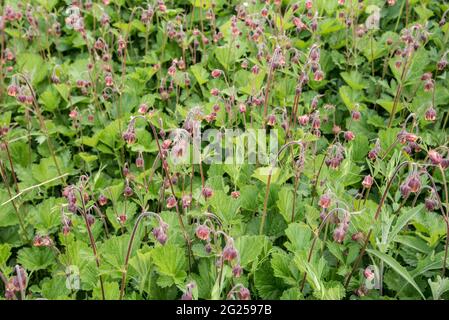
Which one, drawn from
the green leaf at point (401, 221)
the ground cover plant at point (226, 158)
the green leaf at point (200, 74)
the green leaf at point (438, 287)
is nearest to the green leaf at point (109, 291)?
the ground cover plant at point (226, 158)

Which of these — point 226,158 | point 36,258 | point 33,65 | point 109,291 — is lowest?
point 36,258

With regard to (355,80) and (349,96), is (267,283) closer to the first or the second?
(349,96)

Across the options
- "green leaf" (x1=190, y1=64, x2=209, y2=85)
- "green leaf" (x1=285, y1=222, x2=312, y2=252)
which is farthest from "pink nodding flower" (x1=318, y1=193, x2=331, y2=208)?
"green leaf" (x1=190, y1=64, x2=209, y2=85)

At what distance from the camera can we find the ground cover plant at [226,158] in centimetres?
244

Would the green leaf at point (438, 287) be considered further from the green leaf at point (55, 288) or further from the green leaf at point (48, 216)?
the green leaf at point (48, 216)

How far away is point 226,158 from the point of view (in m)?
2.99

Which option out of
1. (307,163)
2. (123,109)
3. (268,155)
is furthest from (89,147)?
(307,163)

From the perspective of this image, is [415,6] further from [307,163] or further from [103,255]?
[103,255]

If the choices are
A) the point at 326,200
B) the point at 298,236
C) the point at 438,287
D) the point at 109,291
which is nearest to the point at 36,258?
the point at 109,291

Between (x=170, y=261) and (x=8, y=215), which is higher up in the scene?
(x=170, y=261)

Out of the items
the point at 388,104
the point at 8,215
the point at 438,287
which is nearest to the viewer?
the point at 438,287

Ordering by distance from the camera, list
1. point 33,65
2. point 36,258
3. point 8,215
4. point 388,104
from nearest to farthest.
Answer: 1. point 36,258
2. point 8,215
3. point 388,104
4. point 33,65

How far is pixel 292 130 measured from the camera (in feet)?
10.6

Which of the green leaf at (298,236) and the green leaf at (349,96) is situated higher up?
the green leaf at (349,96)
